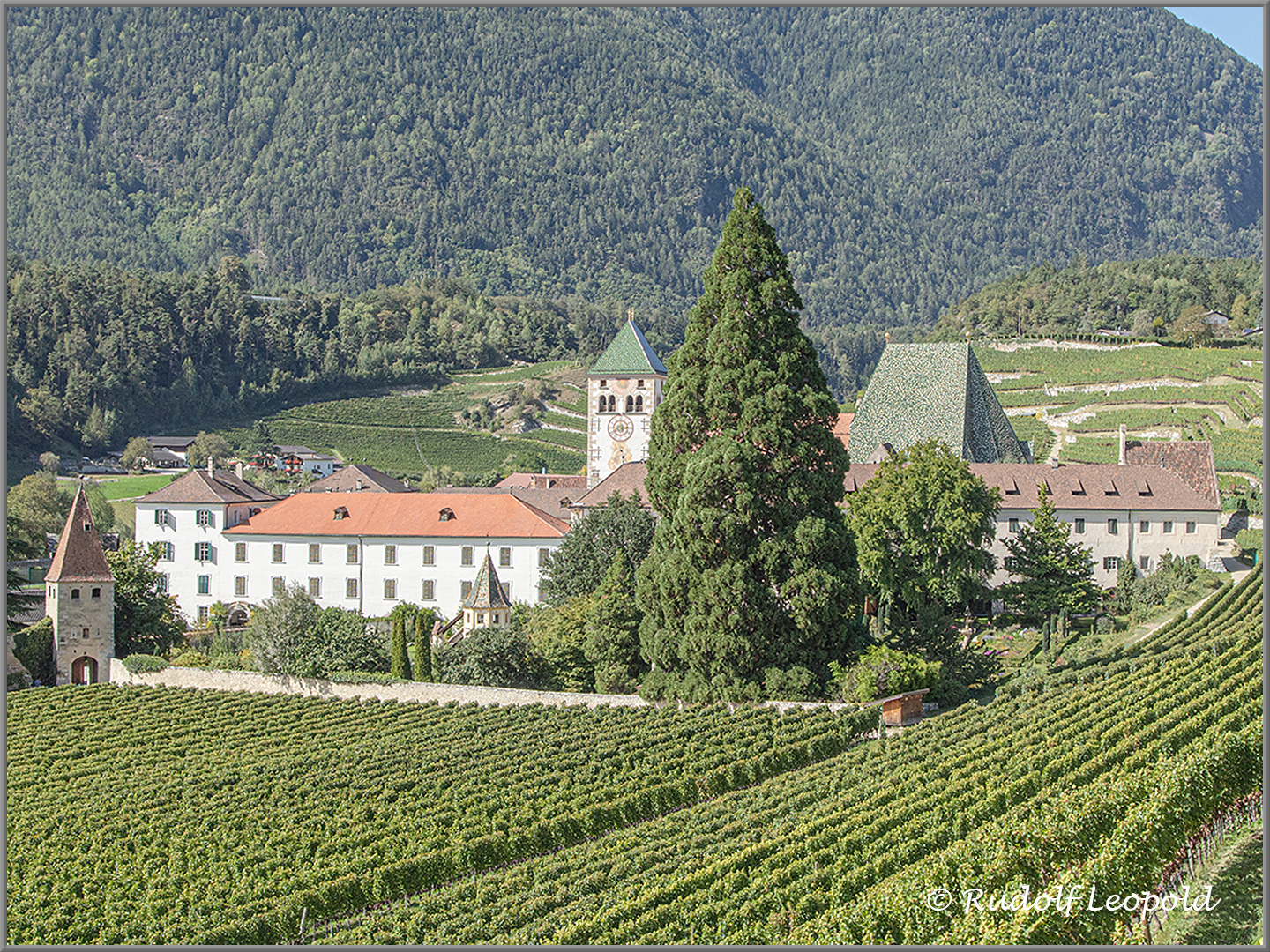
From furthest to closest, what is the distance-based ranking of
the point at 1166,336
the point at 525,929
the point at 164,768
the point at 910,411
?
the point at 1166,336
the point at 910,411
the point at 164,768
the point at 525,929

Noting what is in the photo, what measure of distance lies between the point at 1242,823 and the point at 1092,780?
3.20 m

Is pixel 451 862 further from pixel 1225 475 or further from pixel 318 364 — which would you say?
pixel 318 364

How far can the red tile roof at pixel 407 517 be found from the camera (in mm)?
63656

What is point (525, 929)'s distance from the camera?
75.5 feet

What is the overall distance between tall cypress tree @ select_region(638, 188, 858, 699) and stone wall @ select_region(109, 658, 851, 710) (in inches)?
76.5

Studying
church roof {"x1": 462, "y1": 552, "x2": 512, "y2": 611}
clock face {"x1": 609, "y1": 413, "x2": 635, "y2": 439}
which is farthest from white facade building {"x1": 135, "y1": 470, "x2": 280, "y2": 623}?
clock face {"x1": 609, "y1": 413, "x2": 635, "y2": 439}

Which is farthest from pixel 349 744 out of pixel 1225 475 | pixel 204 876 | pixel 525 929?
pixel 1225 475

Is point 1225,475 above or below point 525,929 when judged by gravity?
above

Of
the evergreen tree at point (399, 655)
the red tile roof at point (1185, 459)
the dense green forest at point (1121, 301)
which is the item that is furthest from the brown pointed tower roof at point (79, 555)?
the dense green forest at point (1121, 301)

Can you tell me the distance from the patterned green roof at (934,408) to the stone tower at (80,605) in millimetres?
36833

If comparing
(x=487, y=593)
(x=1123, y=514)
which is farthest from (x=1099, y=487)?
(x=487, y=593)

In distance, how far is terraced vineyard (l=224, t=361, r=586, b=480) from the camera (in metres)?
125

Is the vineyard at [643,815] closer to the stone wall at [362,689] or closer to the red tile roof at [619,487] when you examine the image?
the stone wall at [362,689]

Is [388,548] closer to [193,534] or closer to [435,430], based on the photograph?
[193,534]
